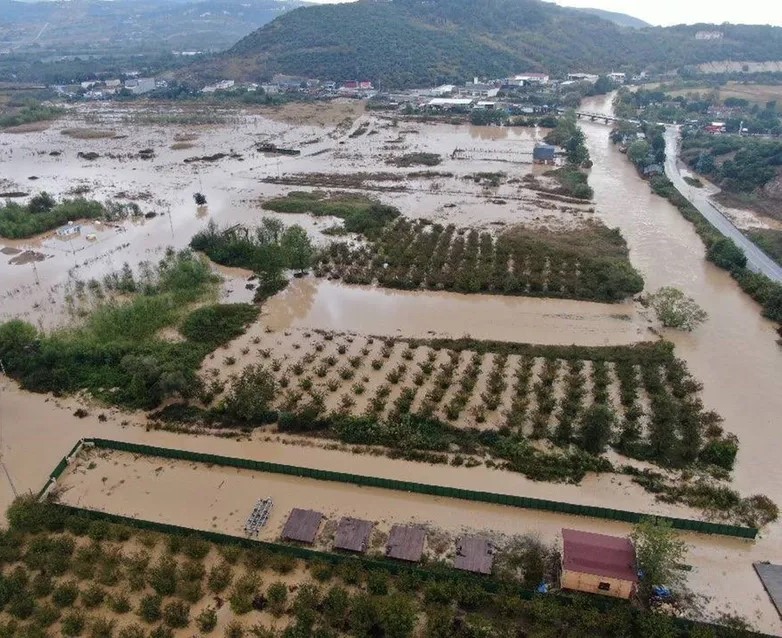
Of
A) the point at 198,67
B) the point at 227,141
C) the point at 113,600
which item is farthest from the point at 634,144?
the point at 198,67

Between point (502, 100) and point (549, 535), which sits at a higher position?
point (502, 100)

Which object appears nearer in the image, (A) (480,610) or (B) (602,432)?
(A) (480,610)

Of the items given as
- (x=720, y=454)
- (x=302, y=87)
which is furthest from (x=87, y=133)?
(x=720, y=454)

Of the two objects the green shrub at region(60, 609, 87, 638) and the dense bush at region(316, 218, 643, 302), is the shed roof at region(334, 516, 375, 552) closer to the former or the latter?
the green shrub at region(60, 609, 87, 638)

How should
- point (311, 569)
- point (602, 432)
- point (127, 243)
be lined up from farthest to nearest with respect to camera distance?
point (127, 243) → point (602, 432) → point (311, 569)

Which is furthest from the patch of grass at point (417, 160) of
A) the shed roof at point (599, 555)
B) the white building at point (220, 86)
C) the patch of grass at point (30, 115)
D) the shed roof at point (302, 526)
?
the patch of grass at point (30, 115)

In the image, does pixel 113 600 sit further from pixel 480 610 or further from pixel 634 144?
pixel 634 144
